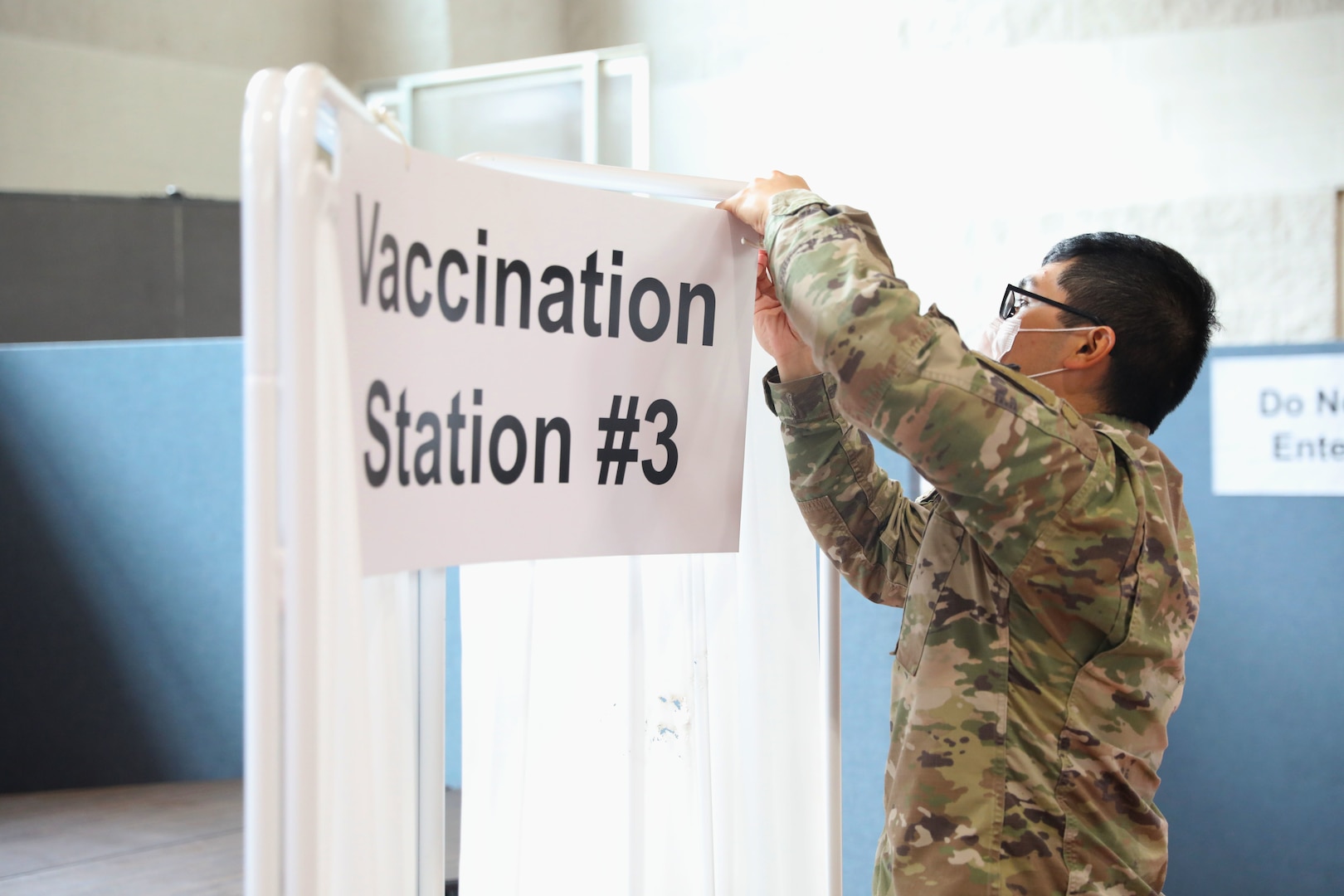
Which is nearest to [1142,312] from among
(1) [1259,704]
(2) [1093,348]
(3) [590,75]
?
(2) [1093,348]

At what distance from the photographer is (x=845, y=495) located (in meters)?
1.06

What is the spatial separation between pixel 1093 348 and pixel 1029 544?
0.25m

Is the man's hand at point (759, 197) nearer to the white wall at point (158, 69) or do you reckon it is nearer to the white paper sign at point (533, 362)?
the white paper sign at point (533, 362)

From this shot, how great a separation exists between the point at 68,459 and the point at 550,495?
2.27 meters

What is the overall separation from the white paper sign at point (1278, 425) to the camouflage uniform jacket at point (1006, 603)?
1.33m

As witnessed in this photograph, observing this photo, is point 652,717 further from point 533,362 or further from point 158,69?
point 158,69

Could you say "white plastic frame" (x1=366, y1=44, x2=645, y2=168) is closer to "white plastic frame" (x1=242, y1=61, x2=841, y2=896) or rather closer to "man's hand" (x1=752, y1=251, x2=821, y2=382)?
"man's hand" (x1=752, y1=251, x2=821, y2=382)

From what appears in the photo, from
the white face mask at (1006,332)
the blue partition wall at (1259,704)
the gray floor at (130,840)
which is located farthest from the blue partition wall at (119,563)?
the white face mask at (1006,332)

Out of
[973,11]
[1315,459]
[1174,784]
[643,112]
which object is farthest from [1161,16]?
[1174,784]

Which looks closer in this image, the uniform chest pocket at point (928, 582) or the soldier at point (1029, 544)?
the soldier at point (1029, 544)

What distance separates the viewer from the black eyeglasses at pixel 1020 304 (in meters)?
0.95

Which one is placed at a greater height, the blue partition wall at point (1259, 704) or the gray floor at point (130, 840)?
the blue partition wall at point (1259, 704)

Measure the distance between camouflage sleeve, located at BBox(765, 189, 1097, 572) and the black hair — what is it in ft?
0.57

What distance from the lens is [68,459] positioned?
2.58m
